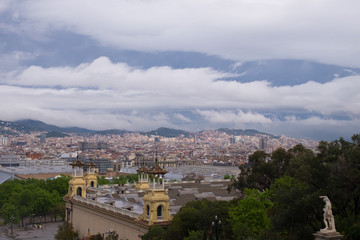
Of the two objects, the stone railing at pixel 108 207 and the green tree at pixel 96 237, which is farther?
the green tree at pixel 96 237

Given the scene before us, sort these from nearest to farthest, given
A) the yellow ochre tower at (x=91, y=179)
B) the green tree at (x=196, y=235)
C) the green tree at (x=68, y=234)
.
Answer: the green tree at (x=196, y=235), the green tree at (x=68, y=234), the yellow ochre tower at (x=91, y=179)

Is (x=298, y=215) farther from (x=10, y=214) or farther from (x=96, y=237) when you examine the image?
(x=10, y=214)

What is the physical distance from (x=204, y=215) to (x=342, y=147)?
324 inches

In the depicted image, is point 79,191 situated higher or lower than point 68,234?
higher

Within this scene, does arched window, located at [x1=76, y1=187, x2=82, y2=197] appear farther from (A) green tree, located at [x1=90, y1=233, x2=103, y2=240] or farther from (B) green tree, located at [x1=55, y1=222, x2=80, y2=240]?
(A) green tree, located at [x1=90, y1=233, x2=103, y2=240]

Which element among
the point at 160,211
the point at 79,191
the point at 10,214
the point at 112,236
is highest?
the point at 160,211

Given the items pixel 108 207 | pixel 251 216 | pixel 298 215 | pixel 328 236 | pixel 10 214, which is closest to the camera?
pixel 328 236

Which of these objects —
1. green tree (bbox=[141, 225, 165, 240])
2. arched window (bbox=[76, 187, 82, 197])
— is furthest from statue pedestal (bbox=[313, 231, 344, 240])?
arched window (bbox=[76, 187, 82, 197])

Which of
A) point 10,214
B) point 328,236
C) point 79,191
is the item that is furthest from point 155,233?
point 10,214

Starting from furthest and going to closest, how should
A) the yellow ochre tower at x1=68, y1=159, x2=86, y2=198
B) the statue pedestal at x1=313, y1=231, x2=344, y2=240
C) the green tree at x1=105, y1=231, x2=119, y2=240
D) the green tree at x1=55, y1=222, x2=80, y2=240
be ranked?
the yellow ochre tower at x1=68, y1=159, x2=86, y2=198, the green tree at x1=55, y1=222, x2=80, y2=240, the green tree at x1=105, y1=231, x2=119, y2=240, the statue pedestal at x1=313, y1=231, x2=344, y2=240

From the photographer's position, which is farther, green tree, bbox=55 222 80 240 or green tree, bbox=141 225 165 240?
green tree, bbox=55 222 80 240

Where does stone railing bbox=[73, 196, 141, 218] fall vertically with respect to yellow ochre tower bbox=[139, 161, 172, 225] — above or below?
below

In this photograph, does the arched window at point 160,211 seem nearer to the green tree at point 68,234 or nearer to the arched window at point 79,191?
the green tree at point 68,234

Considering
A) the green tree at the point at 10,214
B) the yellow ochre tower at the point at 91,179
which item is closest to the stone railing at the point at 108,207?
the yellow ochre tower at the point at 91,179
